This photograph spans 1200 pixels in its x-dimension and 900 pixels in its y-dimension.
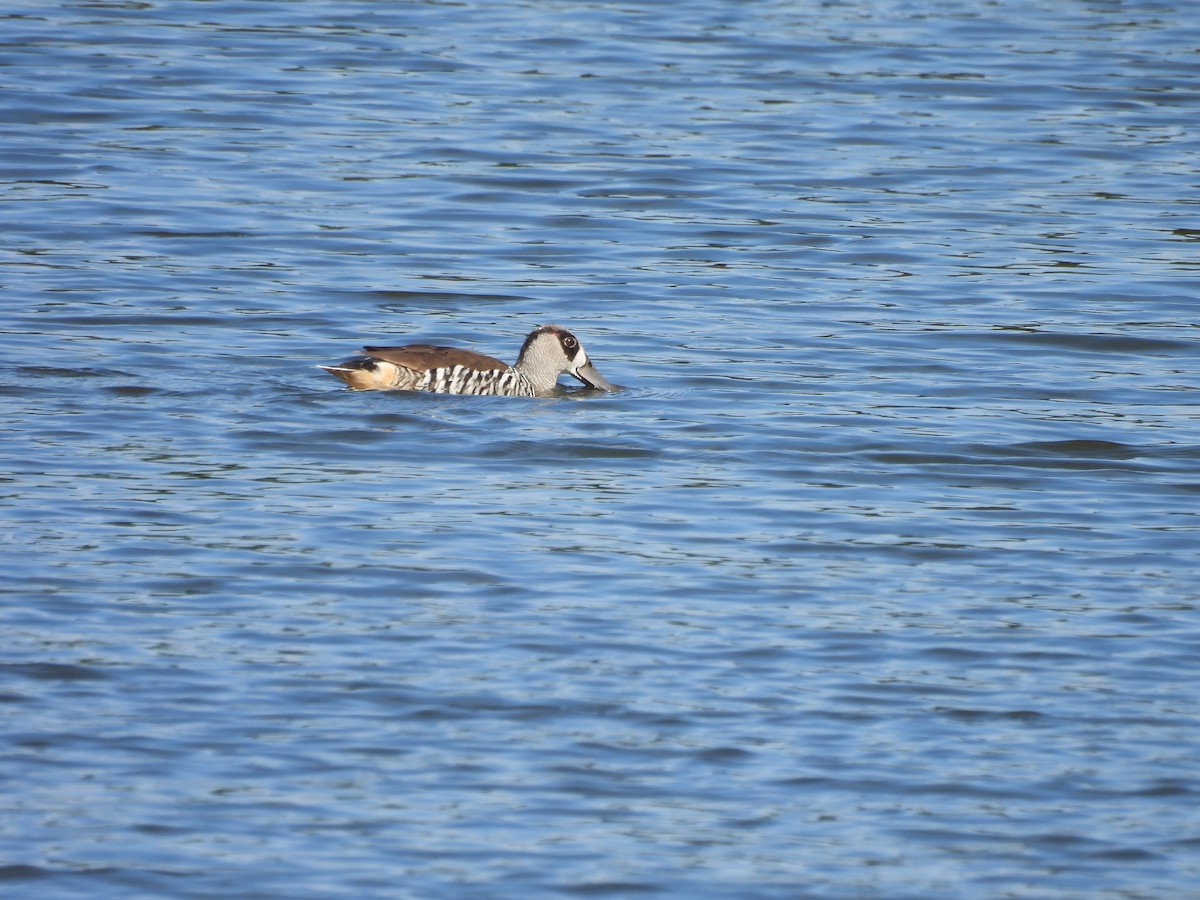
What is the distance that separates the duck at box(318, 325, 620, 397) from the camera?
11203 mm

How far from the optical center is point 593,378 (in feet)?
38.6

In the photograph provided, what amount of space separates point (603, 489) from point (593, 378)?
2067mm

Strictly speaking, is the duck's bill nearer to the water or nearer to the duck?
the duck

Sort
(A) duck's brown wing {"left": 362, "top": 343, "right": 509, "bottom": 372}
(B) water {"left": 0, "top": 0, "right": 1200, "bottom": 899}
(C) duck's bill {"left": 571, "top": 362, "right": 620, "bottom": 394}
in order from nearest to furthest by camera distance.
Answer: (B) water {"left": 0, "top": 0, "right": 1200, "bottom": 899}, (A) duck's brown wing {"left": 362, "top": 343, "right": 509, "bottom": 372}, (C) duck's bill {"left": 571, "top": 362, "right": 620, "bottom": 394}

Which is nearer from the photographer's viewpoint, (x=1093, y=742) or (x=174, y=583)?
(x=1093, y=742)

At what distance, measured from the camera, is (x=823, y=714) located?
23.2 ft

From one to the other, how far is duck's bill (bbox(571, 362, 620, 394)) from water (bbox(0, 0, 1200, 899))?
0.28 m

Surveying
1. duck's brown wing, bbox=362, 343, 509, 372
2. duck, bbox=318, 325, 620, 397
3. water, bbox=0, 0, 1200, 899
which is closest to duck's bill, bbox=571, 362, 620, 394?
duck, bbox=318, 325, 620, 397

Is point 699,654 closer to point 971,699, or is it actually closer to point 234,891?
point 971,699

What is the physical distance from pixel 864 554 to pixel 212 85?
40.5 ft

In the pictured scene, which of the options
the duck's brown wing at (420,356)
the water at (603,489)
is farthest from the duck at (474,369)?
the water at (603,489)

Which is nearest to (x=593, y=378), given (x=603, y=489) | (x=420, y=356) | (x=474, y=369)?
(x=474, y=369)

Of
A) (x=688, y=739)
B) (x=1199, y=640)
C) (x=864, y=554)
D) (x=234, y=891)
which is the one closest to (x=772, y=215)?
(x=864, y=554)

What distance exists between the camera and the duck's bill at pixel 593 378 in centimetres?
1177
